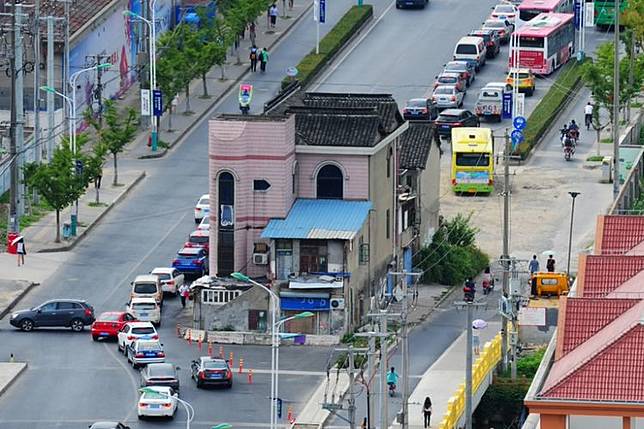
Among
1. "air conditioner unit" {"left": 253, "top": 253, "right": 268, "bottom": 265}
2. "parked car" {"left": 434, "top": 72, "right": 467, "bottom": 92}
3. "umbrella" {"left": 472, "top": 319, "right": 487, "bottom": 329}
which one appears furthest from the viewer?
"parked car" {"left": 434, "top": 72, "right": 467, "bottom": 92}

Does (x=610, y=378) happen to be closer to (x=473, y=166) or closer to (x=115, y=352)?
(x=115, y=352)

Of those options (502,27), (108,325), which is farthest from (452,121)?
(108,325)

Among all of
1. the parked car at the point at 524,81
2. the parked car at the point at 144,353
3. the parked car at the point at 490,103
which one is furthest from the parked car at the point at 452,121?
the parked car at the point at 144,353

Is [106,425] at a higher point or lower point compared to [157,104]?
lower

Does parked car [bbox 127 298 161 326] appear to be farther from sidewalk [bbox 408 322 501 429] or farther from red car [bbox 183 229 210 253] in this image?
sidewalk [bbox 408 322 501 429]

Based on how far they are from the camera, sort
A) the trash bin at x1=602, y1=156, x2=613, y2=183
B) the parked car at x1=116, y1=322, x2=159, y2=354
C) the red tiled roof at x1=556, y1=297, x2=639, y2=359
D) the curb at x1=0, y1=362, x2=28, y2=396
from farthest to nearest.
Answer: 1. the trash bin at x1=602, y1=156, x2=613, y2=183
2. the parked car at x1=116, y1=322, x2=159, y2=354
3. the curb at x1=0, y1=362, x2=28, y2=396
4. the red tiled roof at x1=556, y1=297, x2=639, y2=359

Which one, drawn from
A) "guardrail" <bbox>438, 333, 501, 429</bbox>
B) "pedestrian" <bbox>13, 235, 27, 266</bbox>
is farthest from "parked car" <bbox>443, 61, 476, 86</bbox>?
"guardrail" <bbox>438, 333, 501, 429</bbox>

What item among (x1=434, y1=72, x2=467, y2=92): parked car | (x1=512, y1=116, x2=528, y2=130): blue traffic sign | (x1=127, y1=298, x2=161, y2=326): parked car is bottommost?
(x1=127, y1=298, x2=161, y2=326): parked car

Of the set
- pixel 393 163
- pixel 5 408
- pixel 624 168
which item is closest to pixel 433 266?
pixel 393 163
